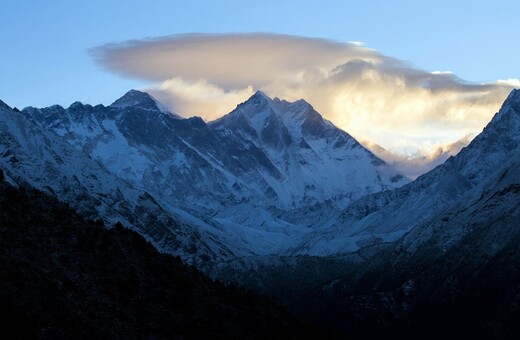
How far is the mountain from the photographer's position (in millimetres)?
80500

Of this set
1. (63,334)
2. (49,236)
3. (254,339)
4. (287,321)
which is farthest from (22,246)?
(287,321)

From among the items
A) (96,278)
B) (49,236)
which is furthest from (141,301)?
(49,236)

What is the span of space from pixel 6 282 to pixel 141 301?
13.4 metres

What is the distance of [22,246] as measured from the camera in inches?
3489

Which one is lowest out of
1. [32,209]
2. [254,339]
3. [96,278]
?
[254,339]

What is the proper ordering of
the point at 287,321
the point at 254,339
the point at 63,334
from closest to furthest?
the point at 63,334, the point at 254,339, the point at 287,321

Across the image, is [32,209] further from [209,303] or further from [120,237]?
[209,303]

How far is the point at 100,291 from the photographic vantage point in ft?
292

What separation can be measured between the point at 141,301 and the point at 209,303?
8.60m

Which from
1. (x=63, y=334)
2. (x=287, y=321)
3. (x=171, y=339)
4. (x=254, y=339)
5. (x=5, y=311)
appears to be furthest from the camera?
(x=287, y=321)

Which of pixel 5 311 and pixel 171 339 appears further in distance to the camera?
pixel 171 339

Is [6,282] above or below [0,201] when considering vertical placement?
below

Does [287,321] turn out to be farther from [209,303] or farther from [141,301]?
[141,301]

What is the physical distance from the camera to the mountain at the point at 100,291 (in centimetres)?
8050
